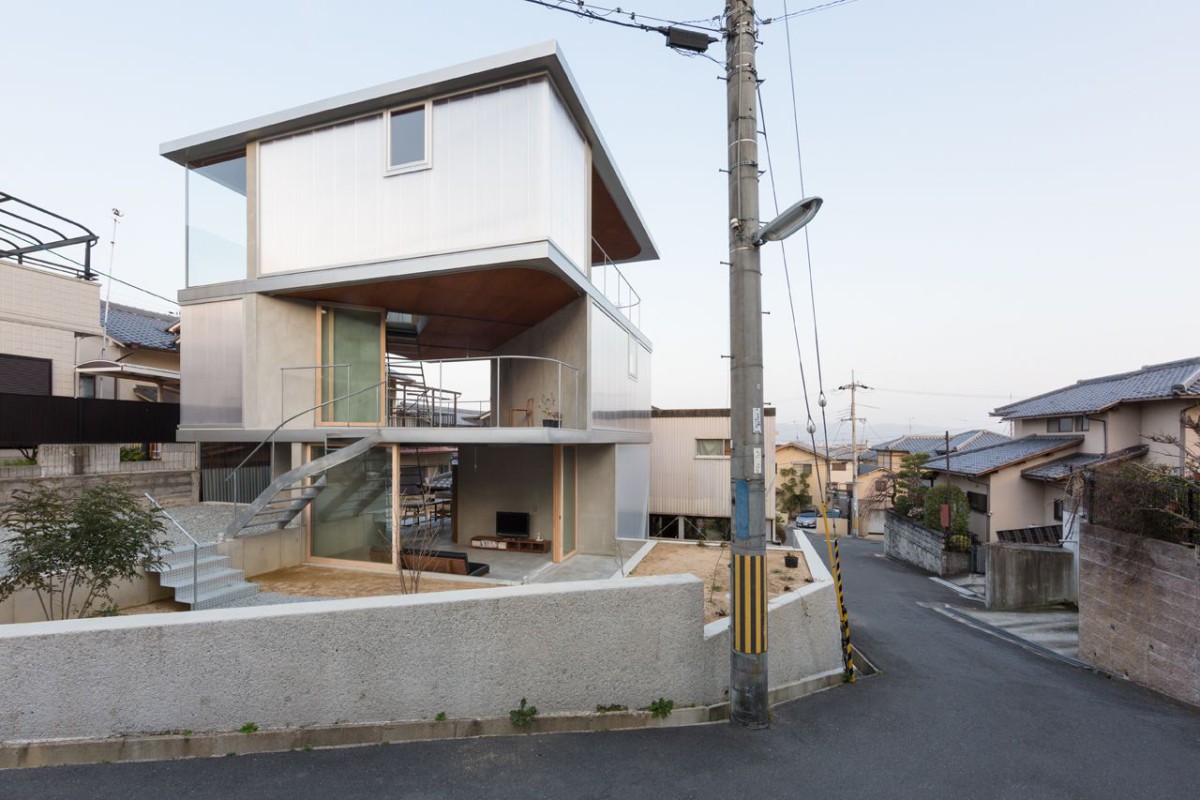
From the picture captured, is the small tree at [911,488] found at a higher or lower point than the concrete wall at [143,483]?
lower

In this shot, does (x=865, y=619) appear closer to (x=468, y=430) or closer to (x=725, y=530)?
(x=725, y=530)

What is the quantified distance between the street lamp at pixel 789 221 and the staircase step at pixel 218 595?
805 centimetres

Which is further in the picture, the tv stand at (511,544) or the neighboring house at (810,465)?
the neighboring house at (810,465)

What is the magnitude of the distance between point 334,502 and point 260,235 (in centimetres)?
511

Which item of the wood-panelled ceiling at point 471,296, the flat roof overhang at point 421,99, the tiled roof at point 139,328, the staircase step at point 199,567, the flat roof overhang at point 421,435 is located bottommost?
the staircase step at point 199,567

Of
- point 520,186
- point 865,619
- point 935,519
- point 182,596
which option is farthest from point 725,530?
point 182,596

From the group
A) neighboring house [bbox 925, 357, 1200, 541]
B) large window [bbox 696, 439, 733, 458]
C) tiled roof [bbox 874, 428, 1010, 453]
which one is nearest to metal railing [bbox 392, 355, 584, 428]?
large window [bbox 696, 439, 733, 458]

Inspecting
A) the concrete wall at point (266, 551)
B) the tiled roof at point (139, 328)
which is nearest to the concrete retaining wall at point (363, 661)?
the concrete wall at point (266, 551)

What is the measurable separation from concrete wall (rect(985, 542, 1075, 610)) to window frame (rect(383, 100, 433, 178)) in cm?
1655

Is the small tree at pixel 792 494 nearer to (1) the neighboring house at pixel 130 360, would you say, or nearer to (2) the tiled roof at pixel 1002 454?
(2) the tiled roof at pixel 1002 454

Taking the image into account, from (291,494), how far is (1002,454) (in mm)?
23747

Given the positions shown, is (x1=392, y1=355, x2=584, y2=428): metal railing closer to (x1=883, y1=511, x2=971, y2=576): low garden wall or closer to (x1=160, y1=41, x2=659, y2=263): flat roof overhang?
(x1=160, y1=41, x2=659, y2=263): flat roof overhang

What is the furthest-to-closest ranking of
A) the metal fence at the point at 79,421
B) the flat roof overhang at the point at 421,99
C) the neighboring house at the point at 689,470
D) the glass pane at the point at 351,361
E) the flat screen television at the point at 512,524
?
the neighboring house at the point at 689,470 < the flat screen television at the point at 512,524 < the metal fence at the point at 79,421 < the glass pane at the point at 351,361 < the flat roof overhang at the point at 421,99

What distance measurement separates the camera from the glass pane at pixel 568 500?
35.4ft
